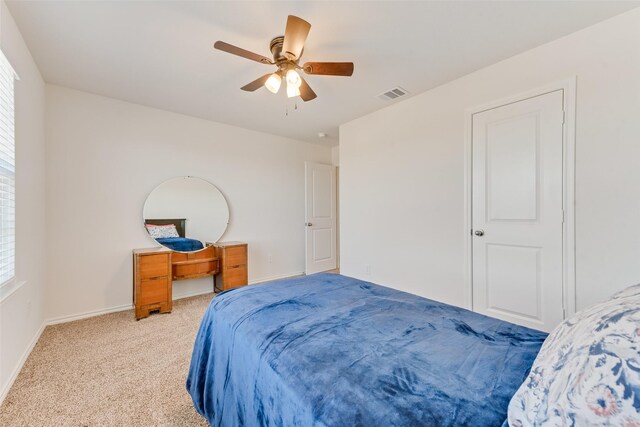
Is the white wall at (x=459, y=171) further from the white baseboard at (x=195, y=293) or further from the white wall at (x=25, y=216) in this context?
the white wall at (x=25, y=216)

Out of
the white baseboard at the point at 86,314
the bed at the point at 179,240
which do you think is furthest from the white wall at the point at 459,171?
the white baseboard at the point at 86,314

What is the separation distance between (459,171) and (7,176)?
3.75m

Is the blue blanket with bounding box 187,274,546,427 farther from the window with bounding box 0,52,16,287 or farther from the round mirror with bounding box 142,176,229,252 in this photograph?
the round mirror with bounding box 142,176,229,252

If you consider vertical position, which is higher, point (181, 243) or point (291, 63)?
point (291, 63)

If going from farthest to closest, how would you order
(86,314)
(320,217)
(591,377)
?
(320,217) < (86,314) < (591,377)

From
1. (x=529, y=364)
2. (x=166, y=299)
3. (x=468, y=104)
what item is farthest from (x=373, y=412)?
(x=166, y=299)

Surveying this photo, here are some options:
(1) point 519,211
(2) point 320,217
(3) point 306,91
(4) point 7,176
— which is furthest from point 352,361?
(2) point 320,217

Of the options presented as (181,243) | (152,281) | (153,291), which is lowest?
(153,291)

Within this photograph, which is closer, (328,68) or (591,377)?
(591,377)

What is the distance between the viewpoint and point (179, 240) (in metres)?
3.51

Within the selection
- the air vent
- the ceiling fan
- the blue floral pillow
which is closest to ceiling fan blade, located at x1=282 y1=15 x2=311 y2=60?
the ceiling fan

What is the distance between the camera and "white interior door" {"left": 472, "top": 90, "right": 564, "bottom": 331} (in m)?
2.12

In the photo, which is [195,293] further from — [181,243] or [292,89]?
[292,89]

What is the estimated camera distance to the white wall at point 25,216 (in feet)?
5.81
